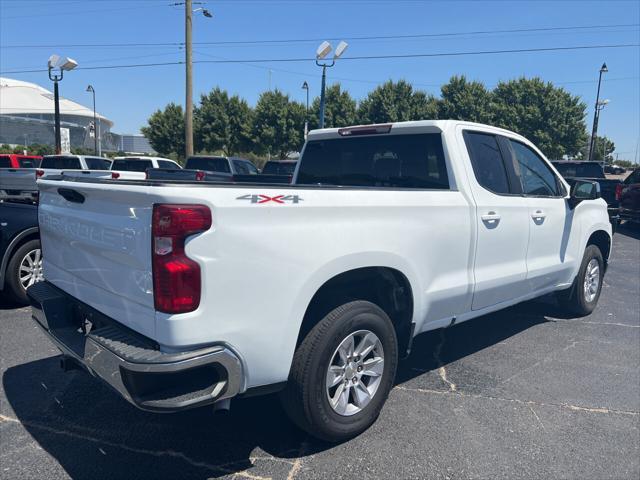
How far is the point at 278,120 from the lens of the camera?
A: 4044 cm

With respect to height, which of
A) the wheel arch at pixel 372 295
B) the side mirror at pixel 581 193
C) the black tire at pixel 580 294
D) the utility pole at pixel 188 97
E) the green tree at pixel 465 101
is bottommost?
the black tire at pixel 580 294

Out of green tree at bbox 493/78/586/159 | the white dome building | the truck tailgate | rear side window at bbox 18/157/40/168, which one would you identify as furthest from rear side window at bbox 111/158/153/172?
the white dome building

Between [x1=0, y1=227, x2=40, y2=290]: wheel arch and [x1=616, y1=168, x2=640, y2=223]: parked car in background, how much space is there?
552 inches

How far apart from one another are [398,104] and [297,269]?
38.0 metres

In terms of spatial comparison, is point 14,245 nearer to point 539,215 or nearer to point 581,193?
point 539,215

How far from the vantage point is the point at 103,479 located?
2754mm

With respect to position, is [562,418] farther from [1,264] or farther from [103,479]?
[1,264]

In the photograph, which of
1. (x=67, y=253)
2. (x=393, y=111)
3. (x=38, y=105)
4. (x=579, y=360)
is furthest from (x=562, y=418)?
(x=38, y=105)

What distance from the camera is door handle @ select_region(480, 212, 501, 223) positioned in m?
3.94

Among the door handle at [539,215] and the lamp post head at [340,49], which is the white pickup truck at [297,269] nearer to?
the door handle at [539,215]

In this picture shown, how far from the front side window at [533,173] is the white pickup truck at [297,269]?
2.3 inches

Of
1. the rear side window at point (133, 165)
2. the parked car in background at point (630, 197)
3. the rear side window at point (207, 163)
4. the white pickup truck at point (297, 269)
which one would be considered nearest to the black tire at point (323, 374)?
the white pickup truck at point (297, 269)

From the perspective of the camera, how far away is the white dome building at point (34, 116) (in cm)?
9169

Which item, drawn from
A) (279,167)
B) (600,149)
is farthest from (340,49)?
(600,149)
